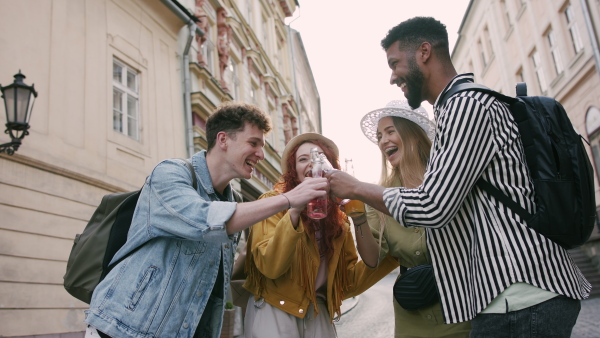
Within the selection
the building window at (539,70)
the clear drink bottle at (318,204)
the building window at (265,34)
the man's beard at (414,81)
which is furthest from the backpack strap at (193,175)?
the building window at (539,70)

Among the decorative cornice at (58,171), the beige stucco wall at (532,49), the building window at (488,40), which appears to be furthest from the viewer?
the building window at (488,40)

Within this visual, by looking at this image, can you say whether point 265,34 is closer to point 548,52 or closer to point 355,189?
point 548,52

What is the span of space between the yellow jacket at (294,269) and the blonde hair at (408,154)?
0.43 meters

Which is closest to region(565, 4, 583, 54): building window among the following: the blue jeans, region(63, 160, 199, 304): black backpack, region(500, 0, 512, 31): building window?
region(500, 0, 512, 31): building window

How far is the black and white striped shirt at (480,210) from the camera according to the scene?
1560 mm

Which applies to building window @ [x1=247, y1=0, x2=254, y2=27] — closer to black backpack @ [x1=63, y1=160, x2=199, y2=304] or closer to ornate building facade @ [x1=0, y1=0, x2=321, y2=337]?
ornate building facade @ [x1=0, y1=0, x2=321, y2=337]

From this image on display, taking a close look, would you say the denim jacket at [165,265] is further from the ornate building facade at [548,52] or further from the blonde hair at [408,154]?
the ornate building facade at [548,52]

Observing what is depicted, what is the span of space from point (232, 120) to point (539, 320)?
1.81 meters

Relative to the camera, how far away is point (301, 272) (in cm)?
256

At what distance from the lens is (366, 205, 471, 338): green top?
2277 mm

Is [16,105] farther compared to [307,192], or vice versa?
[16,105]

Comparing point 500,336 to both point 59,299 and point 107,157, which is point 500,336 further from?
point 107,157

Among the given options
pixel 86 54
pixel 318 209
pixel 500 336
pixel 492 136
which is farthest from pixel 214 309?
pixel 86 54

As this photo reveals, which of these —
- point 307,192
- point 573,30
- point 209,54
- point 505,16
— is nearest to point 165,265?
point 307,192
